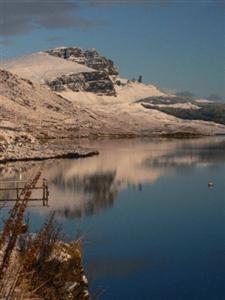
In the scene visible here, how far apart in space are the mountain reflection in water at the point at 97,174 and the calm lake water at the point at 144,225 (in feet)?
0.21

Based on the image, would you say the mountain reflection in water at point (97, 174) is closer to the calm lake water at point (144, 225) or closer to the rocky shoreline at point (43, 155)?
the calm lake water at point (144, 225)

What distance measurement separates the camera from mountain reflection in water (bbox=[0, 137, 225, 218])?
31.1 metres

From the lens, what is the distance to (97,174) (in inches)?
1797

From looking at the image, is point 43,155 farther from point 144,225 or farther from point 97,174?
point 144,225

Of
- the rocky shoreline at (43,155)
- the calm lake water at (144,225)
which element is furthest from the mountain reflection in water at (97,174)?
the rocky shoreline at (43,155)

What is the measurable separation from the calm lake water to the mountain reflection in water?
→ 2.6 inches

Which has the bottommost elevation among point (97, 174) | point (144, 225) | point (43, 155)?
point (144, 225)

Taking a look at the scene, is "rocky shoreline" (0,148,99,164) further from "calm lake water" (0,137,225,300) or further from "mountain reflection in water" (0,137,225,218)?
"calm lake water" (0,137,225,300)

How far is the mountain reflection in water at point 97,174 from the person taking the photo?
31125mm

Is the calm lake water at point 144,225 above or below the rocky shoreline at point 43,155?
below

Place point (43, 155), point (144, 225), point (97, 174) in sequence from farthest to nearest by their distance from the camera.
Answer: point (43, 155), point (97, 174), point (144, 225)

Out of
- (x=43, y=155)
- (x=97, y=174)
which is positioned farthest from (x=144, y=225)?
(x=43, y=155)

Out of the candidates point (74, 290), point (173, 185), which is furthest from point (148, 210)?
point (74, 290)

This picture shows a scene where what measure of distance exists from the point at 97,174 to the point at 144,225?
20.4 meters
